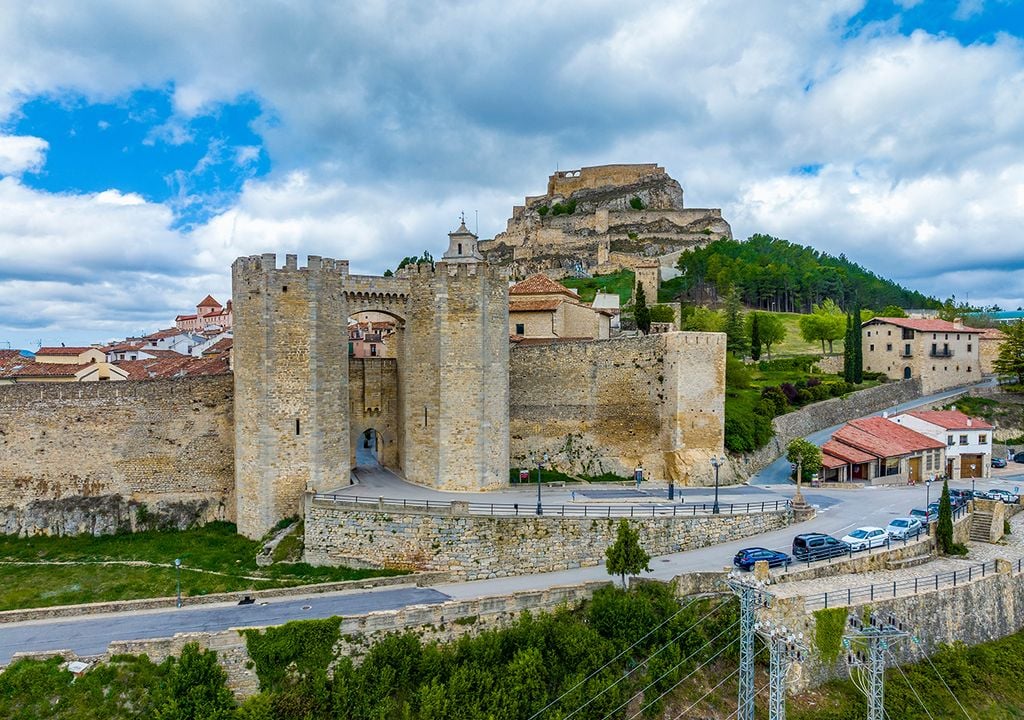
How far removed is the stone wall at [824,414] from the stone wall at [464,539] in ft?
39.1

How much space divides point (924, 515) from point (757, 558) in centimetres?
959

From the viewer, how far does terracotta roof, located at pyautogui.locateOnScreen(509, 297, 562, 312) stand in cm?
3762

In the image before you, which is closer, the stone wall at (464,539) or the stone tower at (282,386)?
the stone wall at (464,539)

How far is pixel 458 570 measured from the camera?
73.7 feet

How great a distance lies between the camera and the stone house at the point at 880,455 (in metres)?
33.9

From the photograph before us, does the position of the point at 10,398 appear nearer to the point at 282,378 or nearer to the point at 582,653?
the point at 282,378

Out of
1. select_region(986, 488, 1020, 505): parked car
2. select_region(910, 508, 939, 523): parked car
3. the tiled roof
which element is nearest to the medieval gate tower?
select_region(910, 508, 939, 523): parked car

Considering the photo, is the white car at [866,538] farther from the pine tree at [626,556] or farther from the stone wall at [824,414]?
the stone wall at [824,414]

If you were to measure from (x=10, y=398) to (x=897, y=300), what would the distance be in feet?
319

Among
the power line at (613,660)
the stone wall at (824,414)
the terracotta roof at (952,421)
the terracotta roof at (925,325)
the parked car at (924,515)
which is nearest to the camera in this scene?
the power line at (613,660)

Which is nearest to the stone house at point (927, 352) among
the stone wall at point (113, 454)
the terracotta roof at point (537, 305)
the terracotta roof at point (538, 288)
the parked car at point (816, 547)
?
the terracotta roof at point (538, 288)

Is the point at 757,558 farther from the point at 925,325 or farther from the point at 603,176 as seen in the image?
the point at 603,176

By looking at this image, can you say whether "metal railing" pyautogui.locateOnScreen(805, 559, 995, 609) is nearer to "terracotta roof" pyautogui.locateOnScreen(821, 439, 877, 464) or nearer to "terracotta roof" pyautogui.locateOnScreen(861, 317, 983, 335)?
"terracotta roof" pyautogui.locateOnScreen(821, 439, 877, 464)

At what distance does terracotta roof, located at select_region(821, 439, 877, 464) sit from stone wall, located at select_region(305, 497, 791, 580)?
46.6ft
